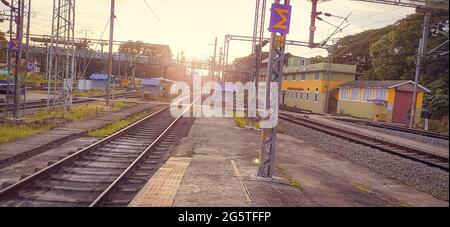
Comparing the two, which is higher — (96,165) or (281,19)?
(281,19)

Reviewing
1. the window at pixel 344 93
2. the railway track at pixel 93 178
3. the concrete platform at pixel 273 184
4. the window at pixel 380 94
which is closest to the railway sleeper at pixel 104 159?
the railway track at pixel 93 178

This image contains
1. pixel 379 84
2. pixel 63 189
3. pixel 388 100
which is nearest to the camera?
pixel 63 189

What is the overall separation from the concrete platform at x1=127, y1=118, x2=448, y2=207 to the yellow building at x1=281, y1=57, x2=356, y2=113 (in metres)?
31.4

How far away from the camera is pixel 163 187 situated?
334 inches

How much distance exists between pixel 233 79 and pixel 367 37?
34.0m

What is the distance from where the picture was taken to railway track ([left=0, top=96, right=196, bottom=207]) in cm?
742

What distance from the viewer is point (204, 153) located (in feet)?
44.5

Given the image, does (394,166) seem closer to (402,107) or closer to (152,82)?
(402,107)

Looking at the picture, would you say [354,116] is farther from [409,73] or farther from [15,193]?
[15,193]

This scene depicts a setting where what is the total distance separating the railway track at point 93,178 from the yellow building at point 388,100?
2768 centimetres

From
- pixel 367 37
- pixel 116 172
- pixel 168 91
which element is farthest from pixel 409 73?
pixel 116 172

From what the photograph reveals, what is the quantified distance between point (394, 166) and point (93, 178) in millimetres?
10252

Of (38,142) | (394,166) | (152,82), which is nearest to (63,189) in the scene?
(38,142)
